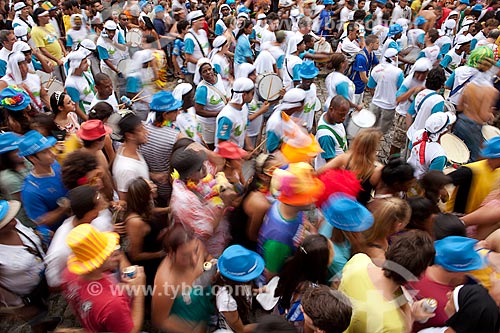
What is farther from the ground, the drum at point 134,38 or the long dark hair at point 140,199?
the long dark hair at point 140,199

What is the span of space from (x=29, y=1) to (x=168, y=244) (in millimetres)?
10527

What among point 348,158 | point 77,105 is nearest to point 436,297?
point 348,158

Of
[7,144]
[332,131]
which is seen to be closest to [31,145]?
[7,144]

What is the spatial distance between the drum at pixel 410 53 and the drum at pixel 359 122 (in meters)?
3.74

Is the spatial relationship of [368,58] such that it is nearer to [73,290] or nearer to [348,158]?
[348,158]

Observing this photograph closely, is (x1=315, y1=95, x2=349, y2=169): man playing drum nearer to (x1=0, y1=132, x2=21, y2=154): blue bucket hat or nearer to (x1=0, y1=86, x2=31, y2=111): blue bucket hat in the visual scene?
(x1=0, y1=132, x2=21, y2=154): blue bucket hat

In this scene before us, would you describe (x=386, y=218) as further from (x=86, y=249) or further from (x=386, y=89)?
(x=386, y=89)

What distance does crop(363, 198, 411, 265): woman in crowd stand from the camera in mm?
3031

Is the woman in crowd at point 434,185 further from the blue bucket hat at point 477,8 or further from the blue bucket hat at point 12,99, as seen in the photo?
the blue bucket hat at point 477,8

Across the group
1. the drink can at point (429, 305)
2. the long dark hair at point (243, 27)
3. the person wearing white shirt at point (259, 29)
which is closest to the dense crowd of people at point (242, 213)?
the drink can at point (429, 305)

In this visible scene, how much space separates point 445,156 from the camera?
14.6ft

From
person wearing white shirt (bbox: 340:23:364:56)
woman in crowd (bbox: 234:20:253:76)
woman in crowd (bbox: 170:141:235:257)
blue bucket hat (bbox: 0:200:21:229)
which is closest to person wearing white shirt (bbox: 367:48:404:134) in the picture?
person wearing white shirt (bbox: 340:23:364:56)

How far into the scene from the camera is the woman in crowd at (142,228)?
3109 mm

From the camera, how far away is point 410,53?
8.84 meters
